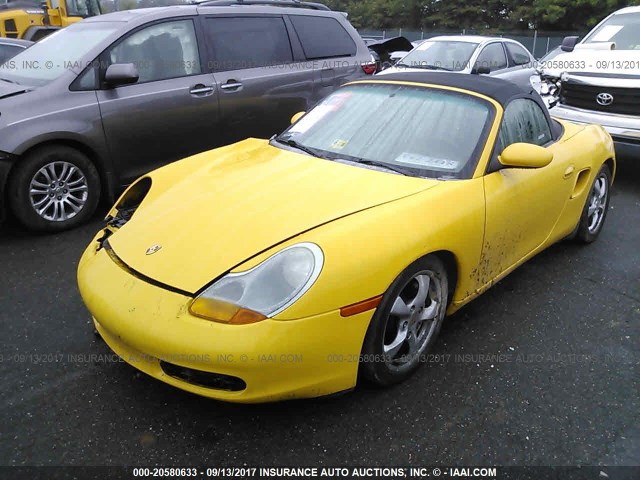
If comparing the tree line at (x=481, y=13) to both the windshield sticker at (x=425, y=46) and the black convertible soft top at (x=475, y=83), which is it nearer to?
the windshield sticker at (x=425, y=46)

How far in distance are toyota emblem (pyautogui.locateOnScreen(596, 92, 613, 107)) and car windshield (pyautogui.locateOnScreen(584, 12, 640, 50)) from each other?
3.97ft

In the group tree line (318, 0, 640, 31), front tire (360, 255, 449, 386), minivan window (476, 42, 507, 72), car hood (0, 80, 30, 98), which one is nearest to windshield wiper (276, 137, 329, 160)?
front tire (360, 255, 449, 386)

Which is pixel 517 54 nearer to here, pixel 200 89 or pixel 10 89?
pixel 200 89

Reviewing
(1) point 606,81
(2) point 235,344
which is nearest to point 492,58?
(1) point 606,81

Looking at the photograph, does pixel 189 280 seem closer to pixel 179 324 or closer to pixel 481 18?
pixel 179 324

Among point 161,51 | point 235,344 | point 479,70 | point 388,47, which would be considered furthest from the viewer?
point 388,47

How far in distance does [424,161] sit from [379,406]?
1.29 metres

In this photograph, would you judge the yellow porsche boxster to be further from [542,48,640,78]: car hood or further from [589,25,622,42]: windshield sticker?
[589,25,622,42]: windshield sticker

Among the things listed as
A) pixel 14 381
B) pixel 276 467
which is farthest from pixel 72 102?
pixel 276 467

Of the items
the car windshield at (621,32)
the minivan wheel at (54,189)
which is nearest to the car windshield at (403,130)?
the minivan wheel at (54,189)

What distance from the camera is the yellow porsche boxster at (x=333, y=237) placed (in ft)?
6.92

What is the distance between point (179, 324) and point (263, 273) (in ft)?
1.24

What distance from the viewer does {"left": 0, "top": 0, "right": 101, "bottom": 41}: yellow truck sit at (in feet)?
40.6

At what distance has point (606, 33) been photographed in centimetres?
732
